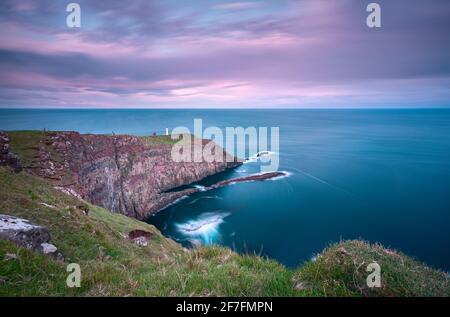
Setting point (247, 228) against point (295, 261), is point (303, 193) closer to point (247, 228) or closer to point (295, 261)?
point (247, 228)

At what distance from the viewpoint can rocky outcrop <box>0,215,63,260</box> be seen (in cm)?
790

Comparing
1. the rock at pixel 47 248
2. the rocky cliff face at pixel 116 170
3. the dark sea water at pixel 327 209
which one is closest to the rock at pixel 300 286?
the rock at pixel 47 248

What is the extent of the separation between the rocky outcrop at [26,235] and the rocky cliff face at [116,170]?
106ft

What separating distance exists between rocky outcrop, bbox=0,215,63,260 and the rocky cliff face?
3222 cm

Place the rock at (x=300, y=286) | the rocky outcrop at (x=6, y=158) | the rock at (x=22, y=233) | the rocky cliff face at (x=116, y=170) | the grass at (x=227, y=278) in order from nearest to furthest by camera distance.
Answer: the grass at (x=227, y=278)
the rock at (x=300, y=286)
the rock at (x=22, y=233)
the rocky outcrop at (x=6, y=158)
the rocky cliff face at (x=116, y=170)

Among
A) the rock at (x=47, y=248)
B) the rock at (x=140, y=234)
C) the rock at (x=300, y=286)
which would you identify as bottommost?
the rock at (x=140, y=234)

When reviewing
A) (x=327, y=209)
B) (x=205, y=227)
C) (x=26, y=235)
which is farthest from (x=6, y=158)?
(x=327, y=209)

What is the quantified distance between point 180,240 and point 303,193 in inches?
1363

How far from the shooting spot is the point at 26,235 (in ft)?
27.2

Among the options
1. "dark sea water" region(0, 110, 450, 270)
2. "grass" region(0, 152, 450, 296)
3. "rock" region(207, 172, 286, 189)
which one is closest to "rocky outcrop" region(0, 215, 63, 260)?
"grass" region(0, 152, 450, 296)

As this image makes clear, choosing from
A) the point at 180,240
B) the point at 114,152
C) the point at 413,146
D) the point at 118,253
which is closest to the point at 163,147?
the point at 114,152

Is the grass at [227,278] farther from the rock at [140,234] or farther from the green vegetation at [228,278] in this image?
the rock at [140,234]

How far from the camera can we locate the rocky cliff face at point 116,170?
147 feet

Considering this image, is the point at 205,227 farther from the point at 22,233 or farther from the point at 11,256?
the point at 11,256
